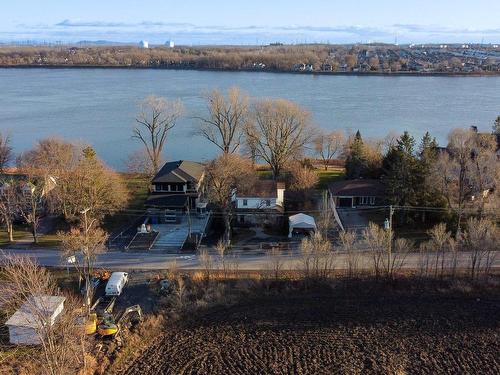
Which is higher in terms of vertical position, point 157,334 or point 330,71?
point 330,71

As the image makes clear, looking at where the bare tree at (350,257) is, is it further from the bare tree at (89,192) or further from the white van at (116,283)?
the bare tree at (89,192)

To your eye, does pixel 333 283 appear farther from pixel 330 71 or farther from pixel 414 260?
pixel 330 71

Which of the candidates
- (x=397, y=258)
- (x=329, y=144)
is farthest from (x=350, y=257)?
(x=329, y=144)

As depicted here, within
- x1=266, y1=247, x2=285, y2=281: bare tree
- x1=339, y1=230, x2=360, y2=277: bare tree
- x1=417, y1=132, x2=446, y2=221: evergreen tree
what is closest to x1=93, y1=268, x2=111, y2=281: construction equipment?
x1=266, y1=247, x2=285, y2=281: bare tree

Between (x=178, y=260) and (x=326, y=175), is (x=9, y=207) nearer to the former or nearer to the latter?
(x=178, y=260)

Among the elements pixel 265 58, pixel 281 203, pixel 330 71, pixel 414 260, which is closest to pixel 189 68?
pixel 265 58

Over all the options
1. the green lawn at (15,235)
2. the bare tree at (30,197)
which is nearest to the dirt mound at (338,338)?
the green lawn at (15,235)
